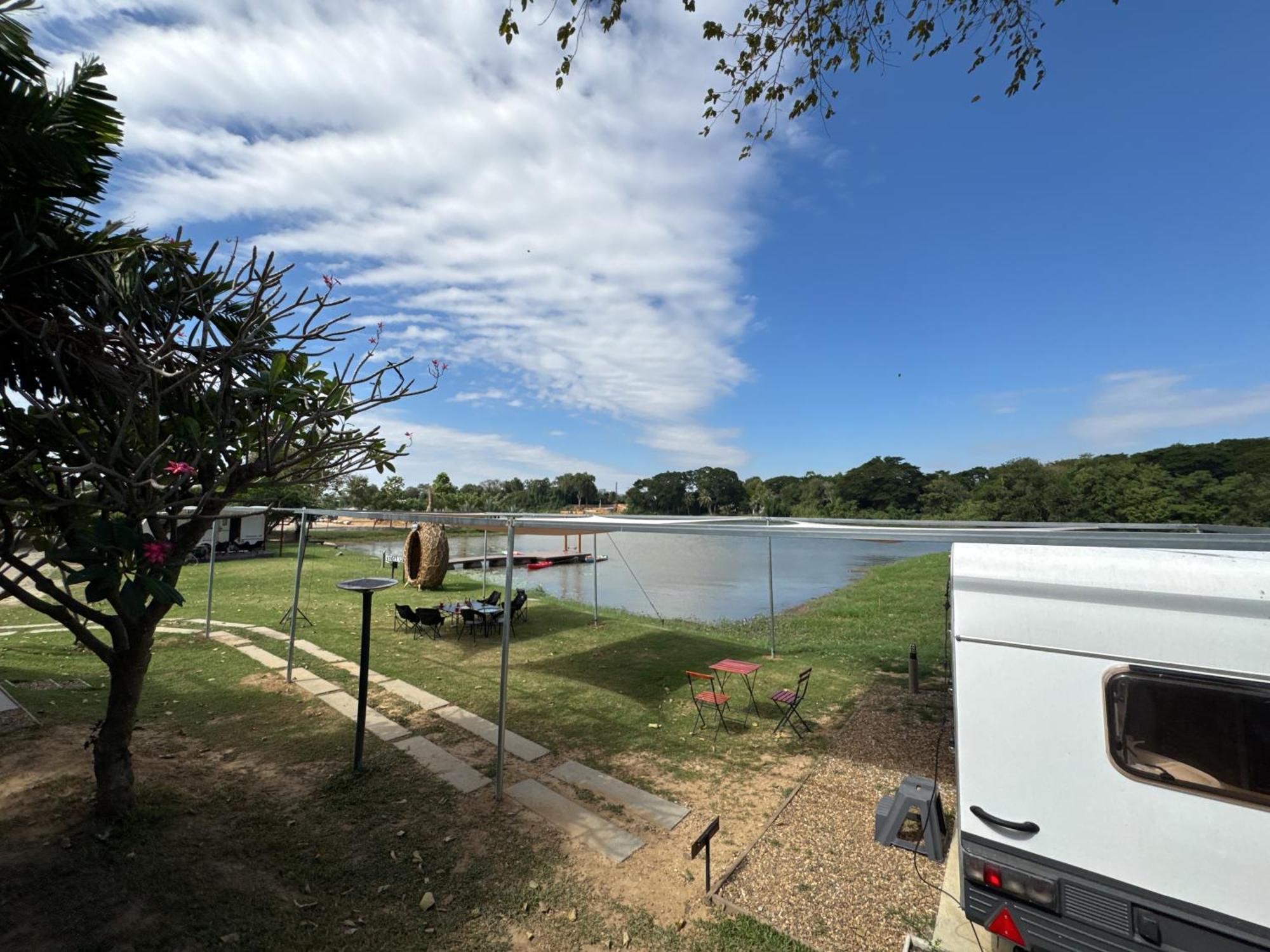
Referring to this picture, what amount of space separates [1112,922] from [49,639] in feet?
48.2

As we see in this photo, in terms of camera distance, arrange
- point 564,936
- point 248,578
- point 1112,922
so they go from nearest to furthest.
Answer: point 1112,922, point 564,936, point 248,578

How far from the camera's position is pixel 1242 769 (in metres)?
2.38

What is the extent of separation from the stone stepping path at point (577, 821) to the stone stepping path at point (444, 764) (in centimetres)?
40

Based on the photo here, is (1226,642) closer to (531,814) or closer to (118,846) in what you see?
(531,814)

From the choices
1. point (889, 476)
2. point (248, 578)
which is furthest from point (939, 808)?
point (889, 476)

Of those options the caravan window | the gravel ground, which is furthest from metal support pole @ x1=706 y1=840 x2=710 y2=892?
the caravan window

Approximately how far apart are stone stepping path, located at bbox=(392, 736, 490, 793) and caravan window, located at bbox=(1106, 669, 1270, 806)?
16.3ft

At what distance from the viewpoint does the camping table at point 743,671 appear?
6.90 meters

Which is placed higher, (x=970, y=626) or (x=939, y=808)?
(x=970, y=626)

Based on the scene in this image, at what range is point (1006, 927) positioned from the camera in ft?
9.16

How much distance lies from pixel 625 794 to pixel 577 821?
2.07 feet

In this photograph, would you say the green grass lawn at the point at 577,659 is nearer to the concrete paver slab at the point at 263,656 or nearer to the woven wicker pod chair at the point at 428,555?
the concrete paver slab at the point at 263,656

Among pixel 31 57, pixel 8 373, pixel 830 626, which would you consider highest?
pixel 31 57

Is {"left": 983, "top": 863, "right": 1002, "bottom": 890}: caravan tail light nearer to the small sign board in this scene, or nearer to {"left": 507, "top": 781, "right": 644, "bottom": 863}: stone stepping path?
the small sign board
